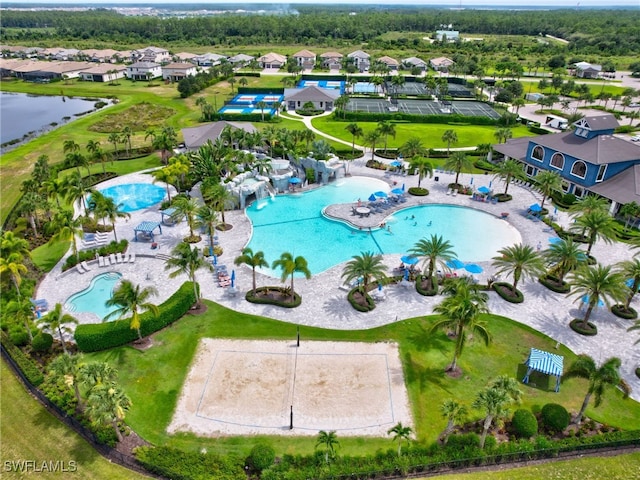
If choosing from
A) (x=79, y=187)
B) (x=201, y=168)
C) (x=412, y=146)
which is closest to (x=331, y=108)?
(x=412, y=146)

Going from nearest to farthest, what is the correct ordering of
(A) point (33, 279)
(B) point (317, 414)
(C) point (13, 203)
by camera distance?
1. (B) point (317, 414)
2. (A) point (33, 279)
3. (C) point (13, 203)

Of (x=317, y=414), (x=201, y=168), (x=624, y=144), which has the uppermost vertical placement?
(x=624, y=144)

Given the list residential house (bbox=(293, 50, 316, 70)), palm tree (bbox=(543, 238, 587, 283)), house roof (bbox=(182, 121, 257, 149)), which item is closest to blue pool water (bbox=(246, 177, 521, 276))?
palm tree (bbox=(543, 238, 587, 283))

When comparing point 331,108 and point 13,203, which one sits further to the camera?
point 331,108

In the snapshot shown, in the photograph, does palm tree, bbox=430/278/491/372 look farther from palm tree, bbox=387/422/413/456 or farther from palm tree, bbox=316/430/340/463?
palm tree, bbox=316/430/340/463

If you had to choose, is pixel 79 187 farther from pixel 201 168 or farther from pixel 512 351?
pixel 512 351

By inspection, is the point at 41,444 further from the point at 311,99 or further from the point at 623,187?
the point at 311,99
